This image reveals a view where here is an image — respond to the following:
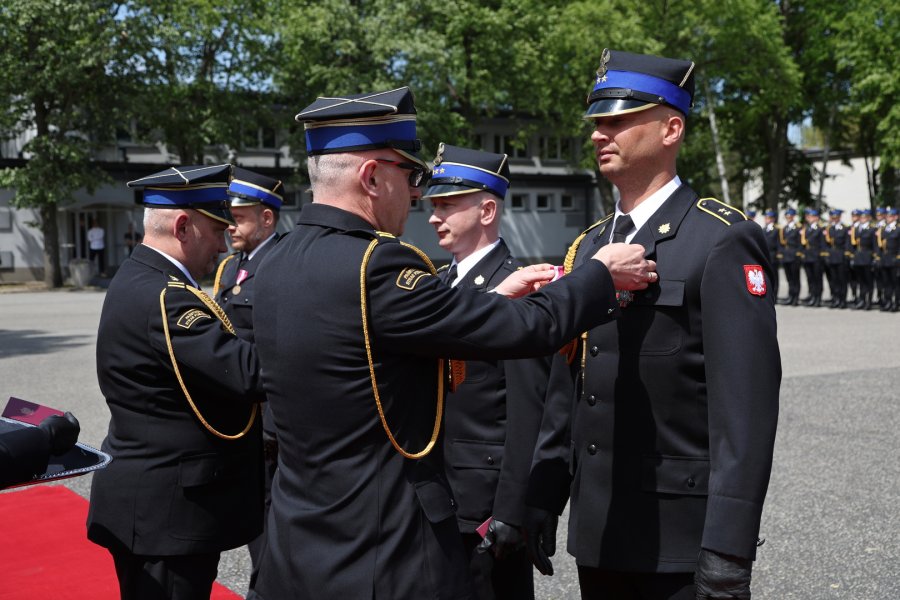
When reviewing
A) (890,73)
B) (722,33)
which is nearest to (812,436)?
(722,33)

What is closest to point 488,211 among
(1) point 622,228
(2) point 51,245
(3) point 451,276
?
(3) point 451,276

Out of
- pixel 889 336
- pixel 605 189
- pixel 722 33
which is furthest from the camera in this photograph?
pixel 605 189

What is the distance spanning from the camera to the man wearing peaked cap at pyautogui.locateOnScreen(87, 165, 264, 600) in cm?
324

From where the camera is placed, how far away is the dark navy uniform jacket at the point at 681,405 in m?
2.38

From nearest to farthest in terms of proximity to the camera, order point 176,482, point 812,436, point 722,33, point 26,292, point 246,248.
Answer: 1. point 176,482
2. point 246,248
3. point 812,436
4. point 26,292
5. point 722,33

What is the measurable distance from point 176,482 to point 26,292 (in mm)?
28417

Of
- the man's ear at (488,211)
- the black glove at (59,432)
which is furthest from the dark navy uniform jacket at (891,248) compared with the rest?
the black glove at (59,432)

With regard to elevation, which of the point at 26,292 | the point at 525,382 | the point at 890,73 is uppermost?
the point at 890,73

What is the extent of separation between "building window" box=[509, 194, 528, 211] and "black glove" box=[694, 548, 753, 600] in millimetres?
44731

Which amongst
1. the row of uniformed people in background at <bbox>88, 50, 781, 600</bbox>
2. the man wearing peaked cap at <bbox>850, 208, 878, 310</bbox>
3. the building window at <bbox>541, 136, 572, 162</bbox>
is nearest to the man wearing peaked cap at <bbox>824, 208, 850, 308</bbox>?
the man wearing peaked cap at <bbox>850, 208, 878, 310</bbox>

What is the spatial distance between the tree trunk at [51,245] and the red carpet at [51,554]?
2455 cm

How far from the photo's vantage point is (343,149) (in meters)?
2.45

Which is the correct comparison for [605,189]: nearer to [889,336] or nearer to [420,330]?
[889,336]

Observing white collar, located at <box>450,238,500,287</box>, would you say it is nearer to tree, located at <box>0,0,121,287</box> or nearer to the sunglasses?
the sunglasses
